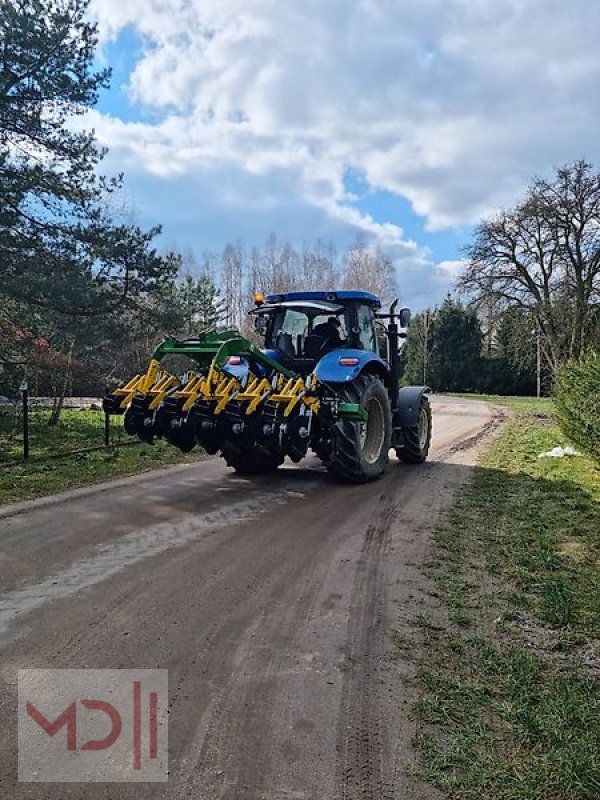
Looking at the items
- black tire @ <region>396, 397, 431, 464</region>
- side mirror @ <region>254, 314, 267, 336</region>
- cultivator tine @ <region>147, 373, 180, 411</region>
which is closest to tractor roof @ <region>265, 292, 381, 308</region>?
side mirror @ <region>254, 314, 267, 336</region>

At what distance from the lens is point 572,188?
103ft

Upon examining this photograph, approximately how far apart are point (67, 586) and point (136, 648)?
3.87ft

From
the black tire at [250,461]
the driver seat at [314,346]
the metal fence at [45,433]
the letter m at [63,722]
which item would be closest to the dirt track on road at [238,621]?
the letter m at [63,722]

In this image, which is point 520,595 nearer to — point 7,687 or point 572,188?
point 7,687

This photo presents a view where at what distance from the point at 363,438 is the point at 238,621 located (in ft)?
16.9

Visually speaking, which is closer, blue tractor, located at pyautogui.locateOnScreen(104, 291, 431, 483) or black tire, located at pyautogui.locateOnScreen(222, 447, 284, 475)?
blue tractor, located at pyautogui.locateOnScreen(104, 291, 431, 483)

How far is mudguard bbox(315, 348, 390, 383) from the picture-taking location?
26.7ft

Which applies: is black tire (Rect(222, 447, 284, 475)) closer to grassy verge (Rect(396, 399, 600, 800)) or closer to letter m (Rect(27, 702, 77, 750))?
grassy verge (Rect(396, 399, 600, 800))

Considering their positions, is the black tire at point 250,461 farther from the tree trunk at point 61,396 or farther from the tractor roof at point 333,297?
the tree trunk at point 61,396

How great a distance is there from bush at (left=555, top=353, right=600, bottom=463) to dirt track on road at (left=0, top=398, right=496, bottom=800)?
256 centimetres

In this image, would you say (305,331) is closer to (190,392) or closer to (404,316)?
(404,316)

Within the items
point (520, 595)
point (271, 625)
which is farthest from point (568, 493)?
point (271, 625)

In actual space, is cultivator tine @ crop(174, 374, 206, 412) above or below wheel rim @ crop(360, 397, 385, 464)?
above

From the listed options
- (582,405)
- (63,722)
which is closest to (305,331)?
(582,405)
